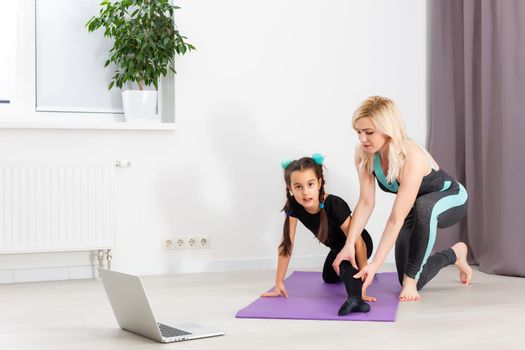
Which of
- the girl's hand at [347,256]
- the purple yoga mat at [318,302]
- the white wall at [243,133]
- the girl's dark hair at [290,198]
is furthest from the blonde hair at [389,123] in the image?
the white wall at [243,133]

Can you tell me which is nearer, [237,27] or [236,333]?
[236,333]

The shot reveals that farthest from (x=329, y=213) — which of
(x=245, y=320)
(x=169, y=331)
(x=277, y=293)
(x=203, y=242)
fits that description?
(x=203, y=242)

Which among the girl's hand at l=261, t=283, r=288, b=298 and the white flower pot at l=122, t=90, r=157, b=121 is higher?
the white flower pot at l=122, t=90, r=157, b=121

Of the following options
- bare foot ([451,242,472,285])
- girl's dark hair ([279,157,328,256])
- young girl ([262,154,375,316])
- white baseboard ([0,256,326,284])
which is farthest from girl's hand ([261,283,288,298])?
white baseboard ([0,256,326,284])

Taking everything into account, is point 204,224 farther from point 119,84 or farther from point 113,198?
point 119,84

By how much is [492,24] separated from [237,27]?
1.29 meters

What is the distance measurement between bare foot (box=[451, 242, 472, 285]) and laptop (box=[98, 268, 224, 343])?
4.36ft

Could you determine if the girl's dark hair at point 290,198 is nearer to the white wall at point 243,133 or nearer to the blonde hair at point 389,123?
the blonde hair at point 389,123

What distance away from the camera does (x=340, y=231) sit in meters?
2.86

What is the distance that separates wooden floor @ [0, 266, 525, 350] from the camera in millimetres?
2033

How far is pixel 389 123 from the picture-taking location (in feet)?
8.58

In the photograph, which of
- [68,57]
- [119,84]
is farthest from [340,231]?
[68,57]

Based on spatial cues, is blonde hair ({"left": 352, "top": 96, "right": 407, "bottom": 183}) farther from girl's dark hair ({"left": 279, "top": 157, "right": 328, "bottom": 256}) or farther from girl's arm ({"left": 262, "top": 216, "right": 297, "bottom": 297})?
girl's arm ({"left": 262, "top": 216, "right": 297, "bottom": 297})

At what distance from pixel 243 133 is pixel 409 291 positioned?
4.42 ft
